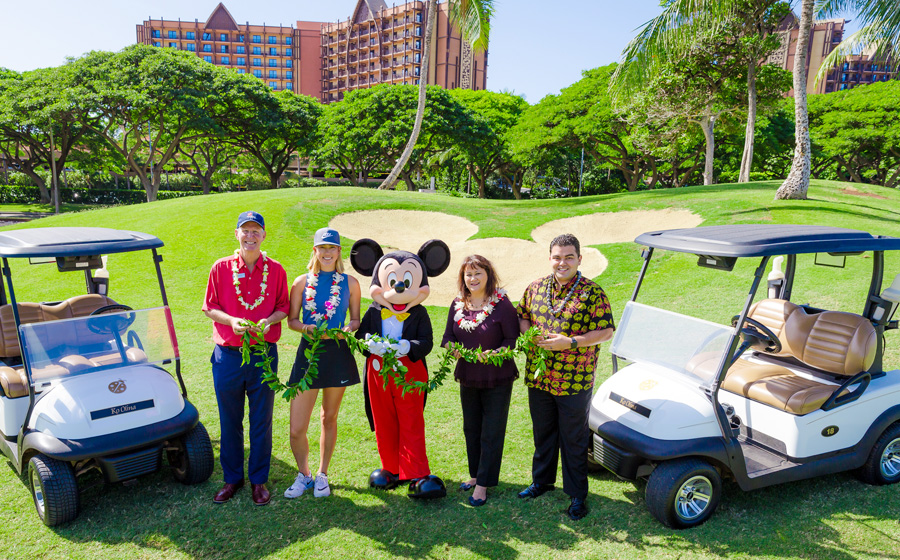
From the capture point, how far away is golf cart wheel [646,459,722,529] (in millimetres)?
3535

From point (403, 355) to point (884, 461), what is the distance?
12.3 ft

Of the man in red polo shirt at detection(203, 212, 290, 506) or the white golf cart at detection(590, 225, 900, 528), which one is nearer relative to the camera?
the white golf cart at detection(590, 225, 900, 528)

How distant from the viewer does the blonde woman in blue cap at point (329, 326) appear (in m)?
3.87

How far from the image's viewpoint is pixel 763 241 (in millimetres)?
3553

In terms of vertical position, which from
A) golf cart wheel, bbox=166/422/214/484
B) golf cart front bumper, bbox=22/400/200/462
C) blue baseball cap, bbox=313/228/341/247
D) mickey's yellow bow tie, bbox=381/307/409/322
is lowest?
golf cart wheel, bbox=166/422/214/484

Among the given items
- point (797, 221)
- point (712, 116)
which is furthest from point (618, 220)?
point (712, 116)

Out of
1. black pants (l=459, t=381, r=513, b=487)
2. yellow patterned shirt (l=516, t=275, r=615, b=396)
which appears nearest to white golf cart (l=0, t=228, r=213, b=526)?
black pants (l=459, t=381, r=513, b=487)

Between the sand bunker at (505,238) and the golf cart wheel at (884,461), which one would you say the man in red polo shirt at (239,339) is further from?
the sand bunker at (505,238)

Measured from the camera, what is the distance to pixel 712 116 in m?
21.1

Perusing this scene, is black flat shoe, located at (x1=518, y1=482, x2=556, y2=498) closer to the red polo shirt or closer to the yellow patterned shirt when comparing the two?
the yellow patterned shirt

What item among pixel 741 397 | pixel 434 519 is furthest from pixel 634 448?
pixel 434 519

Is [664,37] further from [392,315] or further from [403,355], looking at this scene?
[403,355]

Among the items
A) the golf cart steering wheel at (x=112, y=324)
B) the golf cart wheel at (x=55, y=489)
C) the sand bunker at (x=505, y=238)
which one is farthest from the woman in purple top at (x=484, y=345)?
the sand bunker at (x=505, y=238)

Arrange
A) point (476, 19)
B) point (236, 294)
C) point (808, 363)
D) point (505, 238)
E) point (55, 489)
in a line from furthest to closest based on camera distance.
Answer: point (476, 19)
point (505, 238)
point (808, 363)
point (236, 294)
point (55, 489)
